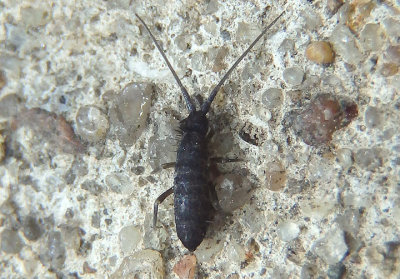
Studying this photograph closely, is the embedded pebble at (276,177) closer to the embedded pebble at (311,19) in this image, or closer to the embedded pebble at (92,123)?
the embedded pebble at (311,19)

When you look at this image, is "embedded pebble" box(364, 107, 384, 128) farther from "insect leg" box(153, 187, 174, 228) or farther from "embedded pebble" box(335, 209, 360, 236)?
"insect leg" box(153, 187, 174, 228)

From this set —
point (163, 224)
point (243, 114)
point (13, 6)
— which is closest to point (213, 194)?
point (163, 224)

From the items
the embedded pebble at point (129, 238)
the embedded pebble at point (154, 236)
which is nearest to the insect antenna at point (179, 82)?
the embedded pebble at point (154, 236)

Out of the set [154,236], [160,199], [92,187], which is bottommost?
[154,236]

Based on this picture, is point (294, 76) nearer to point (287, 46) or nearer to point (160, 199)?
point (287, 46)

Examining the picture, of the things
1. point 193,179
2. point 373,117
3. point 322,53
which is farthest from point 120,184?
point 373,117

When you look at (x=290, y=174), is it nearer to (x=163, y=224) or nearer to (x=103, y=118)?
(x=163, y=224)

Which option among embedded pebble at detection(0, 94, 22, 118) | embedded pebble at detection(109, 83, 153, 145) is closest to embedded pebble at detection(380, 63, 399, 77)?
embedded pebble at detection(109, 83, 153, 145)
